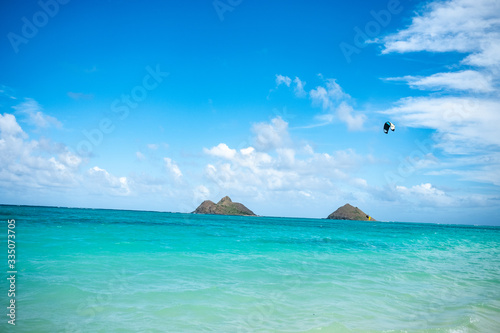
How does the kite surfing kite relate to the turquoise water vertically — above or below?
above

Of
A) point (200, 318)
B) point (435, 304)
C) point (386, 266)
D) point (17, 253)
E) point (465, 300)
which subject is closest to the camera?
point (200, 318)

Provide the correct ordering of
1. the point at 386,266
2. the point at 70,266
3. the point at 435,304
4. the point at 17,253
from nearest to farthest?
the point at 435,304 → the point at 70,266 → the point at 17,253 → the point at 386,266

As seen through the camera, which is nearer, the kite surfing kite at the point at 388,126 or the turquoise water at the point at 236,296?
the turquoise water at the point at 236,296

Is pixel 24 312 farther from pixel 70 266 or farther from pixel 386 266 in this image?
pixel 386 266

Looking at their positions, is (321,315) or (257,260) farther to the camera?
(257,260)

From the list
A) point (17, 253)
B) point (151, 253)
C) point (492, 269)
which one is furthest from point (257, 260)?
point (492, 269)

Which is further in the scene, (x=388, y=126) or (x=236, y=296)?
(x=388, y=126)

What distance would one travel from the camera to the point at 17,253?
14.7m

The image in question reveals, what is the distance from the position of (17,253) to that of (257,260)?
1261cm

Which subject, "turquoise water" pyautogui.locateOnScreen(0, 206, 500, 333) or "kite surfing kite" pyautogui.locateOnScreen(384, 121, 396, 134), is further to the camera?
"kite surfing kite" pyautogui.locateOnScreen(384, 121, 396, 134)

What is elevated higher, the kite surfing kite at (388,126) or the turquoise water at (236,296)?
the kite surfing kite at (388,126)

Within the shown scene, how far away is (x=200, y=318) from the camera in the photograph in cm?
735

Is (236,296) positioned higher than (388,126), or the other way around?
(388,126)

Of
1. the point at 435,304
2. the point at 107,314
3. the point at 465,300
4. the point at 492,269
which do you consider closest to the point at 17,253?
the point at 107,314
